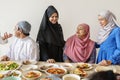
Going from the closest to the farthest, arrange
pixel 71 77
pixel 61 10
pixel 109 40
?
pixel 71 77 < pixel 109 40 < pixel 61 10

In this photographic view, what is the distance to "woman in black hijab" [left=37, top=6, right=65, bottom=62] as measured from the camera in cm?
269

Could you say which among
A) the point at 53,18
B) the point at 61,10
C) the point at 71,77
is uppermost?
the point at 61,10

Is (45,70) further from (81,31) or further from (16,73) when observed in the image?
(81,31)

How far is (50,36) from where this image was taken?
8.95ft

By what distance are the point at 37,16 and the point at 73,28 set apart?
569mm

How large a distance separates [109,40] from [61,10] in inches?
36.9

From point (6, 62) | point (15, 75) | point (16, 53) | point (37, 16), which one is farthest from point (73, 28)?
point (15, 75)

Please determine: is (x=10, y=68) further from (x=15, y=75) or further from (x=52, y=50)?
(x=52, y=50)

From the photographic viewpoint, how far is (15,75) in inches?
74.4

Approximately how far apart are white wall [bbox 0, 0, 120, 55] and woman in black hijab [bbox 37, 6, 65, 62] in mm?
351

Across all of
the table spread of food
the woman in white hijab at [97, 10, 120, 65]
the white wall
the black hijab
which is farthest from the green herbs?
the white wall

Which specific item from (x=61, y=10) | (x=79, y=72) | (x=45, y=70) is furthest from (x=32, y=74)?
(x=61, y=10)

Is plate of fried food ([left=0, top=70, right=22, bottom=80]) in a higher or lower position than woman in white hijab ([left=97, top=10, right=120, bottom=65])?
lower

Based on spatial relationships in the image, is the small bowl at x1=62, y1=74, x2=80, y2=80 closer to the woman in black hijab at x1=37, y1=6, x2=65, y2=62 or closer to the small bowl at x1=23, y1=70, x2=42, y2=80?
the small bowl at x1=23, y1=70, x2=42, y2=80
